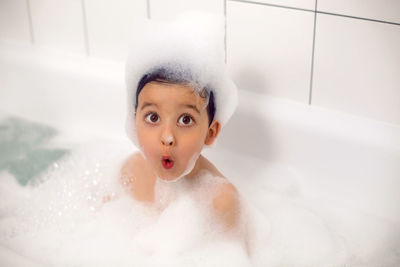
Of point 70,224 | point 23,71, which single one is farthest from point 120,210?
point 23,71

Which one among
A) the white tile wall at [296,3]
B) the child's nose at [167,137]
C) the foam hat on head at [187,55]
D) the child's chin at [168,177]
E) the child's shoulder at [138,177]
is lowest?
the child's shoulder at [138,177]

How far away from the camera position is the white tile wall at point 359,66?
1.40m

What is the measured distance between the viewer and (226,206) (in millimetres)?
1356

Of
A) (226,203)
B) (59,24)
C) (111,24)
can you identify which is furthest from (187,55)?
(59,24)

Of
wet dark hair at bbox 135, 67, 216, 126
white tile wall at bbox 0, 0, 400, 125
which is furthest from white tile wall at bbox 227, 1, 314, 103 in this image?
wet dark hair at bbox 135, 67, 216, 126

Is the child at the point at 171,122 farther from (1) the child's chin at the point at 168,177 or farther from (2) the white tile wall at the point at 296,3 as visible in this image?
(2) the white tile wall at the point at 296,3

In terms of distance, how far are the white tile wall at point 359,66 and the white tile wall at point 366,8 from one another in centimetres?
2

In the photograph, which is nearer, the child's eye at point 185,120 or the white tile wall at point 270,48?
the child's eye at point 185,120

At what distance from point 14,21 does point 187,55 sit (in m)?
0.91

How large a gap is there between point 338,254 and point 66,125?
36.3 inches

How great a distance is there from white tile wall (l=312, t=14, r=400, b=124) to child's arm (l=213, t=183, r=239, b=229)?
1.19 feet

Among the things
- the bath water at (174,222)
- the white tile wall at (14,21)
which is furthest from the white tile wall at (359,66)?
the white tile wall at (14,21)

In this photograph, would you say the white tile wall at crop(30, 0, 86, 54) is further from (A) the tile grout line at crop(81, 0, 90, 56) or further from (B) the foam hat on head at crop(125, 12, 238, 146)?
(B) the foam hat on head at crop(125, 12, 238, 146)

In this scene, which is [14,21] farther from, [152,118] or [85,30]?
[152,118]
